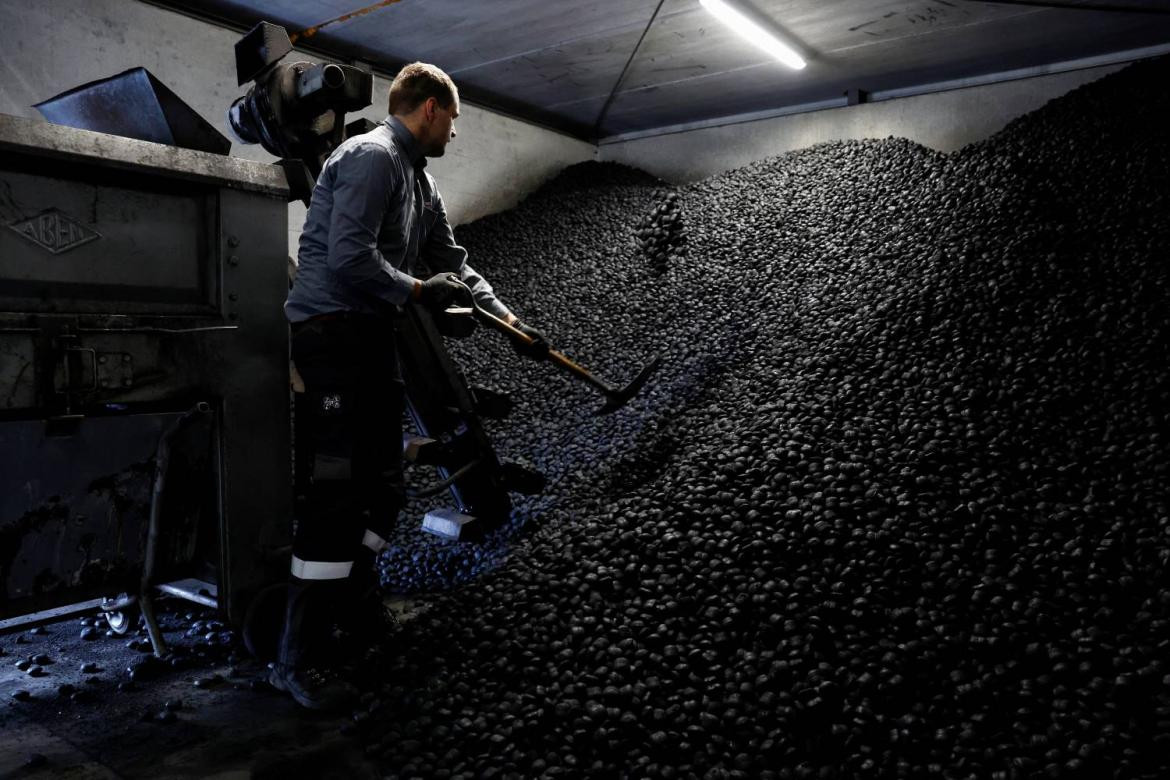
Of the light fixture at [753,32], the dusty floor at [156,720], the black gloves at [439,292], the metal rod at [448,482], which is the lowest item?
the dusty floor at [156,720]

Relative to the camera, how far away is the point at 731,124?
29.0 feet

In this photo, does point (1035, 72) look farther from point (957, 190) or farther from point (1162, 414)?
point (1162, 414)

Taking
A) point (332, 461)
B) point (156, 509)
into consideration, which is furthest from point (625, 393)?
point (156, 509)

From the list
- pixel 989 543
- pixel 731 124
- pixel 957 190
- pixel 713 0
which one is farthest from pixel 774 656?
pixel 731 124

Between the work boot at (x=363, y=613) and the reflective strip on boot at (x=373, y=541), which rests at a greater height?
the reflective strip on boot at (x=373, y=541)

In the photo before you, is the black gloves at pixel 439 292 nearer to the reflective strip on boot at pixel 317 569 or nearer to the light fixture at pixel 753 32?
the reflective strip on boot at pixel 317 569

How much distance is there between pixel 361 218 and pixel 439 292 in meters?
0.38

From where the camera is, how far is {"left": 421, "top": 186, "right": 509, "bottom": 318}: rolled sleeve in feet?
11.1

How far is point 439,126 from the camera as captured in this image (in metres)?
2.87

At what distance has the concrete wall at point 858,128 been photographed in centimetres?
709

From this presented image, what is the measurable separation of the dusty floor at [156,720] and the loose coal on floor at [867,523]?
0.26 m

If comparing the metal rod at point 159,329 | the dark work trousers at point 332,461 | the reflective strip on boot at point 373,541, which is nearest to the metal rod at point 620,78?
the dark work trousers at point 332,461

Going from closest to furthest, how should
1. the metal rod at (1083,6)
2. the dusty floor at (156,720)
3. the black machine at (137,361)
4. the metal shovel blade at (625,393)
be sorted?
1. the black machine at (137,361)
2. the dusty floor at (156,720)
3. the metal shovel blade at (625,393)
4. the metal rod at (1083,6)

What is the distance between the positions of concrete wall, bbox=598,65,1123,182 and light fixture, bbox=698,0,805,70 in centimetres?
139
